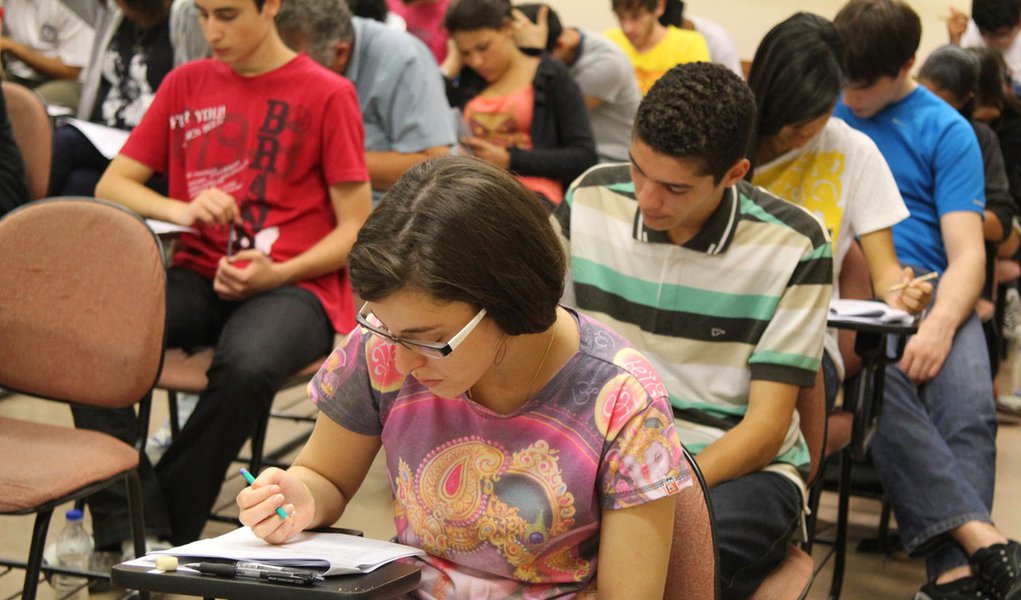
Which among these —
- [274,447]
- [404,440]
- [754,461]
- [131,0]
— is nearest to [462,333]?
[404,440]

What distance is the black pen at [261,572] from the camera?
1186mm

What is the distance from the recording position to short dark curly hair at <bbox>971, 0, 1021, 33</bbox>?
4.58 m

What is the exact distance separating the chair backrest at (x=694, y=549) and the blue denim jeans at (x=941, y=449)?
1318mm

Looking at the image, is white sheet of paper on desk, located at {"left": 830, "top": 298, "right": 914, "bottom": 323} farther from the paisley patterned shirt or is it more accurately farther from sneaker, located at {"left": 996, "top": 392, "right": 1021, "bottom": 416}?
sneaker, located at {"left": 996, "top": 392, "right": 1021, "bottom": 416}

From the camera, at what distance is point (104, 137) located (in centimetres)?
333

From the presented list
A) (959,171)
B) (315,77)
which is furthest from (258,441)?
(959,171)

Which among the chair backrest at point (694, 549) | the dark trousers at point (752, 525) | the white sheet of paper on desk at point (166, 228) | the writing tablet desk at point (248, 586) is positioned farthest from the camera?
the white sheet of paper on desk at point (166, 228)

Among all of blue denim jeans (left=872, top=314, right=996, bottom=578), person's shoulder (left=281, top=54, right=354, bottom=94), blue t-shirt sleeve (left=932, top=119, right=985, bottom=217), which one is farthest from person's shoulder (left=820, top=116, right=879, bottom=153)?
person's shoulder (left=281, top=54, right=354, bottom=94)

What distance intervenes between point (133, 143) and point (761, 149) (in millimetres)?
1576

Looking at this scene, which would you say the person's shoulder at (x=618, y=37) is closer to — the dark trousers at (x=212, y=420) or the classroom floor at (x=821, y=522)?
the classroom floor at (x=821, y=522)

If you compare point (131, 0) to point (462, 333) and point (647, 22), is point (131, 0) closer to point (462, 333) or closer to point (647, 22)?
point (647, 22)

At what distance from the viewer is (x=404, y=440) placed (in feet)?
4.62

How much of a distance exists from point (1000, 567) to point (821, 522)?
83 centimetres

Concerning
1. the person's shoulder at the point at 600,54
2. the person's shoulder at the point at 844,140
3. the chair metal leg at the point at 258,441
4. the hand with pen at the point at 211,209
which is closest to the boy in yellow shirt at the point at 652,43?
the person's shoulder at the point at 600,54
